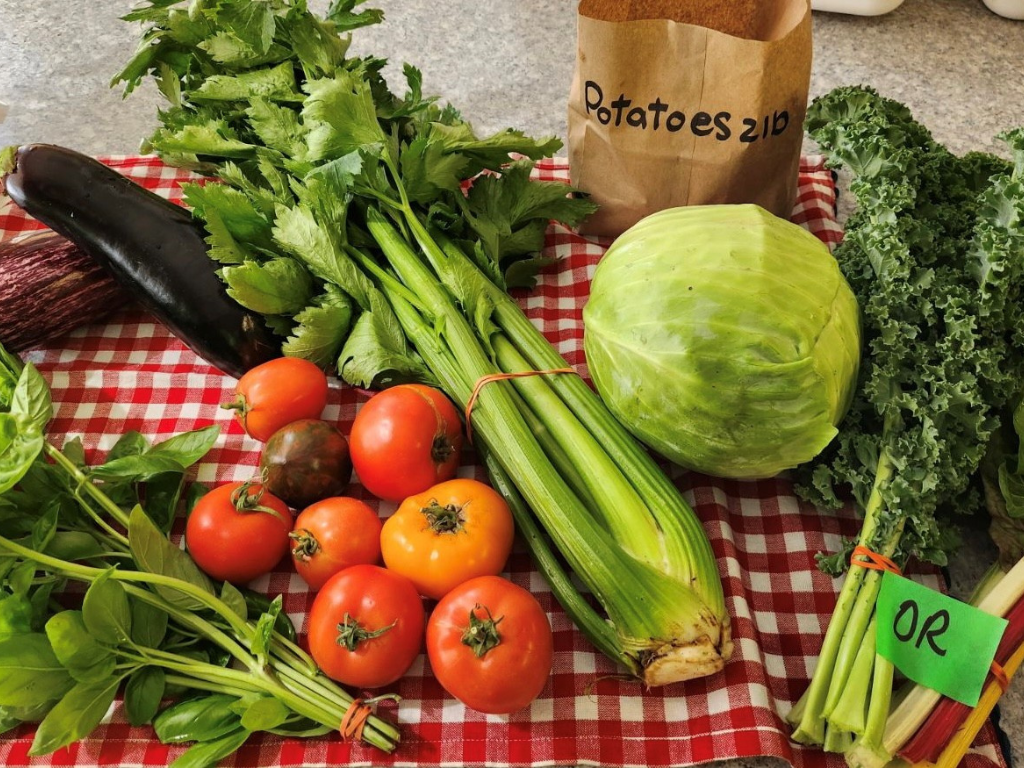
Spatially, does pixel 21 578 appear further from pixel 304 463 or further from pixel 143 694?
pixel 304 463

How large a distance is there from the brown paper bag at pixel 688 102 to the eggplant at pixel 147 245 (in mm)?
554

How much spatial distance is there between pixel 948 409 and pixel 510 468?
47 cm

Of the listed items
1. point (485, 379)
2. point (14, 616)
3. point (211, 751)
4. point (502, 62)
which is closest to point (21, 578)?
point (14, 616)

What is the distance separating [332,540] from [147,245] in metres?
0.52

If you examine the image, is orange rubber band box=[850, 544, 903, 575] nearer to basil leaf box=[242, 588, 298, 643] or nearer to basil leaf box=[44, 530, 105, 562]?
basil leaf box=[242, 588, 298, 643]

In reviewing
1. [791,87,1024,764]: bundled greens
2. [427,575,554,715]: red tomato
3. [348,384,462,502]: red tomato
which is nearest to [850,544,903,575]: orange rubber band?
[791,87,1024,764]: bundled greens

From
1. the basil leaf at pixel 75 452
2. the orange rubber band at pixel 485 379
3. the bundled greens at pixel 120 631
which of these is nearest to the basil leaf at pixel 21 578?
the bundled greens at pixel 120 631

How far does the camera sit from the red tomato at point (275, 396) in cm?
104

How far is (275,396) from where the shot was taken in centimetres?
104

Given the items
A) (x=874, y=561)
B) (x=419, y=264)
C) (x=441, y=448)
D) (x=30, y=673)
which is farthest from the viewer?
(x=419, y=264)

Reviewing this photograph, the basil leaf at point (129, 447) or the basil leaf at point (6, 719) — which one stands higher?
the basil leaf at point (129, 447)

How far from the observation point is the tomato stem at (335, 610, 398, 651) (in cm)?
81

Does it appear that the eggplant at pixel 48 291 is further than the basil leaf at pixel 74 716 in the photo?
Yes

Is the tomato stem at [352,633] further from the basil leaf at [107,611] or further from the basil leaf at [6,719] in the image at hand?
the basil leaf at [6,719]
